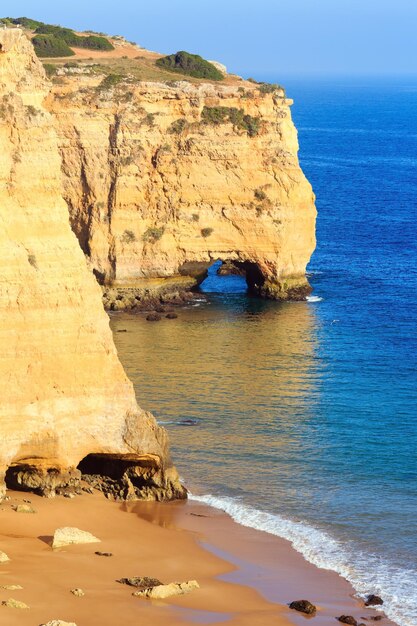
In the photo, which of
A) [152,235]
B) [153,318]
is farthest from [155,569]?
[152,235]

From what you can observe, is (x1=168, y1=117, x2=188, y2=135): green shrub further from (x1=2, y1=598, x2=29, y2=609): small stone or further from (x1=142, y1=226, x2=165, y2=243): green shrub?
(x1=2, y1=598, x2=29, y2=609): small stone

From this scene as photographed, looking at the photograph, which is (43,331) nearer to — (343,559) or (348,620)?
(343,559)

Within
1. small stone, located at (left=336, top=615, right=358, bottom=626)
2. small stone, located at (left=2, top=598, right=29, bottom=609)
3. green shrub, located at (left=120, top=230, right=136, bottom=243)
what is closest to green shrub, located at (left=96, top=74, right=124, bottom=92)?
green shrub, located at (left=120, top=230, right=136, bottom=243)

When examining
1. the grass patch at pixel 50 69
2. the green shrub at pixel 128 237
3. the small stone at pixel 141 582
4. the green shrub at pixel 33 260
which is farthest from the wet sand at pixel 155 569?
the grass patch at pixel 50 69

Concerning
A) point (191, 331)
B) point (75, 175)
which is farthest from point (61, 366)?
point (75, 175)

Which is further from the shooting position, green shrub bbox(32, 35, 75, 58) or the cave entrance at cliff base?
green shrub bbox(32, 35, 75, 58)

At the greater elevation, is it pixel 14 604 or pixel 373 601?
pixel 14 604
